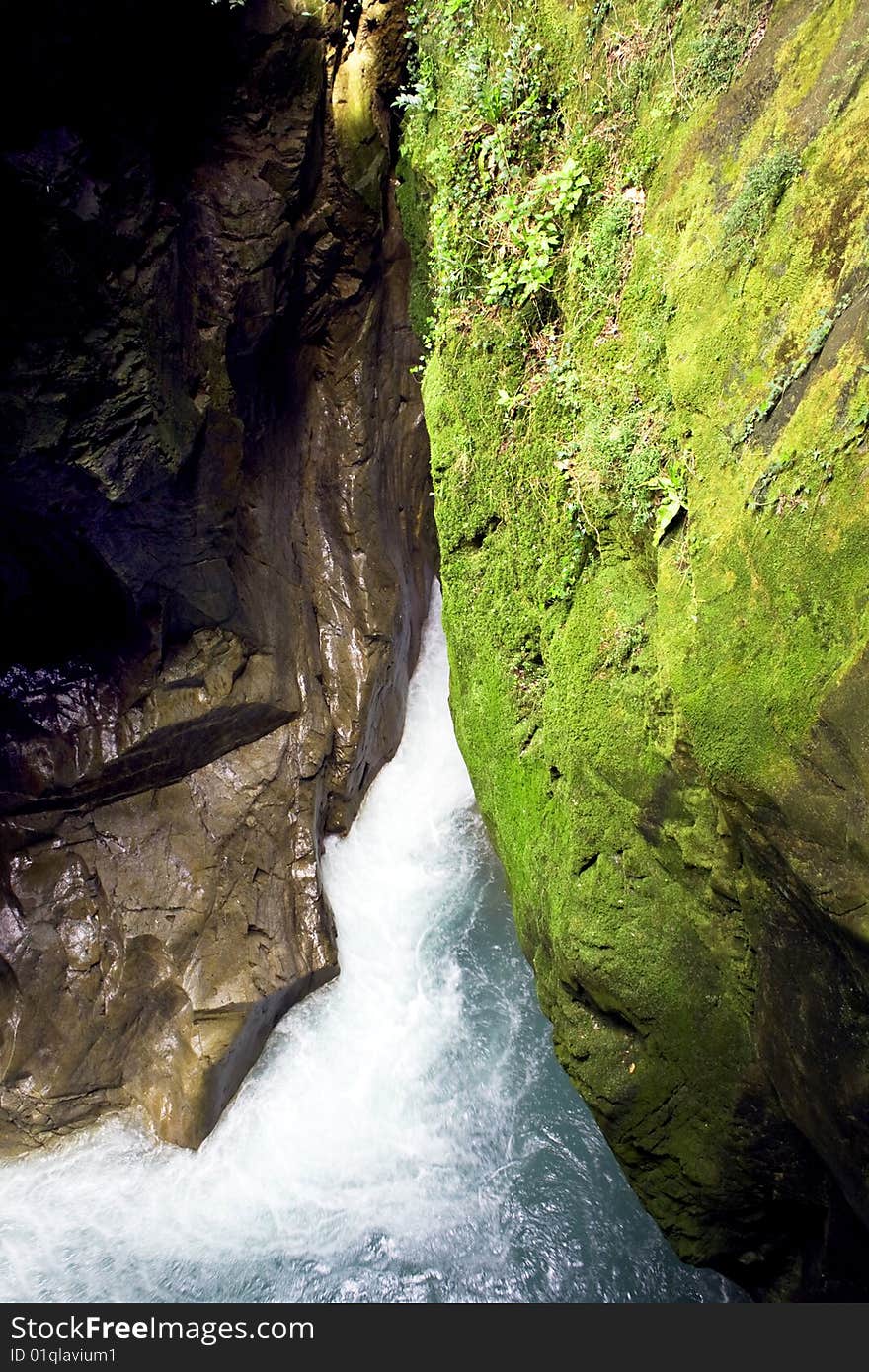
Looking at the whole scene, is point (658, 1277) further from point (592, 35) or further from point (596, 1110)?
point (592, 35)

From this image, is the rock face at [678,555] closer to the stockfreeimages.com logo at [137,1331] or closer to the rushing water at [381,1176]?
the rushing water at [381,1176]

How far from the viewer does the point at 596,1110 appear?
14.8 feet

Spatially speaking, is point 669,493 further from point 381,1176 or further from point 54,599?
point 381,1176

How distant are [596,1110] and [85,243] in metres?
6.19

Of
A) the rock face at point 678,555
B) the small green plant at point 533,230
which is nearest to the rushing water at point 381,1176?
the rock face at point 678,555

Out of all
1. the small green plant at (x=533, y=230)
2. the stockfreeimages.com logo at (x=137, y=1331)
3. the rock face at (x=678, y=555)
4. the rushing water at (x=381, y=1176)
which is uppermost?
the small green plant at (x=533, y=230)

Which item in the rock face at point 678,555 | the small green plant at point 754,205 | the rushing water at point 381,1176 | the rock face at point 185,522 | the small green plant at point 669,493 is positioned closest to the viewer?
the rock face at point 678,555

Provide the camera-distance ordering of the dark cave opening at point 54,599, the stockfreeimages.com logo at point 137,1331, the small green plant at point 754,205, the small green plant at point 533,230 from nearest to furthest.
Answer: the small green plant at point 754,205 → the small green plant at point 533,230 → the stockfreeimages.com logo at point 137,1331 → the dark cave opening at point 54,599

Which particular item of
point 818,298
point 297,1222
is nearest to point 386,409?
point 818,298

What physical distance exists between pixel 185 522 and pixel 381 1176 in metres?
5.32

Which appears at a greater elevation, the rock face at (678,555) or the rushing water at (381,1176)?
the rock face at (678,555)

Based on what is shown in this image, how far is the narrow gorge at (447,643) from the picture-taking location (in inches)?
126

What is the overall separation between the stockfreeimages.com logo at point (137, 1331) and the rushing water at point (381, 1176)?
406 millimetres

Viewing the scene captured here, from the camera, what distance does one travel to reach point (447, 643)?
5914mm
